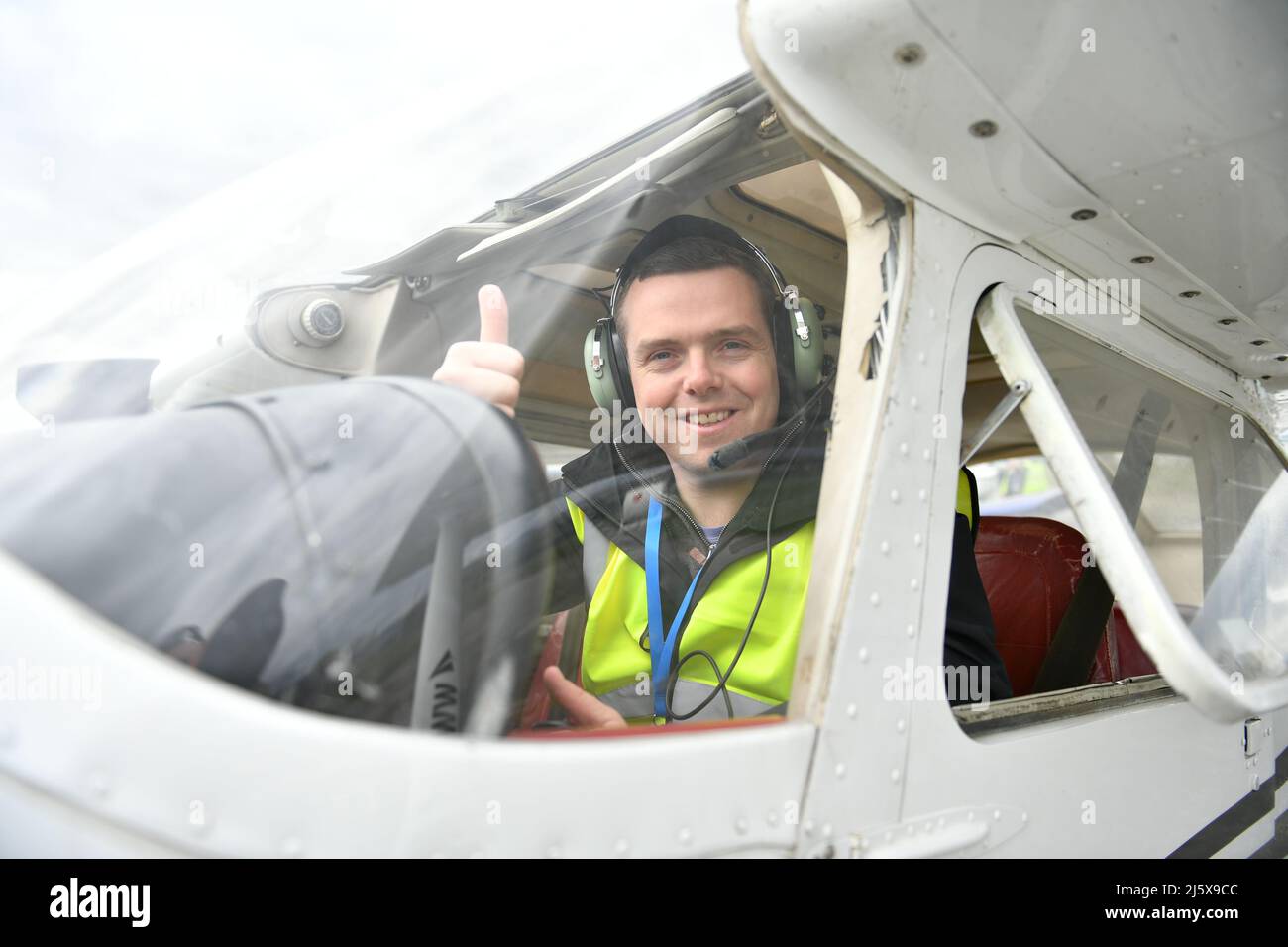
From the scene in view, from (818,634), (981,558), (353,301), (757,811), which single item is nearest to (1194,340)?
(981,558)

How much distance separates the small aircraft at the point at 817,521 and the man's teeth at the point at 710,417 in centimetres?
26

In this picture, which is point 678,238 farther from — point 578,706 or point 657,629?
point 578,706

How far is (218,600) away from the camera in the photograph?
2.14 ft

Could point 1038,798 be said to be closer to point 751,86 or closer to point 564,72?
point 751,86

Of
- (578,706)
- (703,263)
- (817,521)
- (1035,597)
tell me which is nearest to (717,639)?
Result: (578,706)

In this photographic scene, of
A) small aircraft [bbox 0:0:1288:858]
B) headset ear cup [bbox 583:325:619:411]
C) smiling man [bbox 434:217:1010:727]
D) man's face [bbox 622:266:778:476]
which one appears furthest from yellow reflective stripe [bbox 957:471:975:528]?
headset ear cup [bbox 583:325:619:411]

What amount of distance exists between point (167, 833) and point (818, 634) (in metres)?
0.58

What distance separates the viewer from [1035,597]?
2043 mm

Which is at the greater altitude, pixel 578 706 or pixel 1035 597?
pixel 1035 597

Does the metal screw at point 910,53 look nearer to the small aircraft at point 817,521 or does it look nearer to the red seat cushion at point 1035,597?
the small aircraft at point 817,521

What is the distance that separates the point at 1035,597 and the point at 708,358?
3.88ft

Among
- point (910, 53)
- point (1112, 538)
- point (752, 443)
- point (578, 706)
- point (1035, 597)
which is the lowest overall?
point (578, 706)

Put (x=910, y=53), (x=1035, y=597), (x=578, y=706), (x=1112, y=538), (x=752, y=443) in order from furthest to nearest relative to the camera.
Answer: (x=1035, y=597) < (x=752, y=443) < (x=578, y=706) < (x=1112, y=538) < (x=910, y=53)

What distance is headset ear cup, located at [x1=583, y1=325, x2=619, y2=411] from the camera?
1508mm
